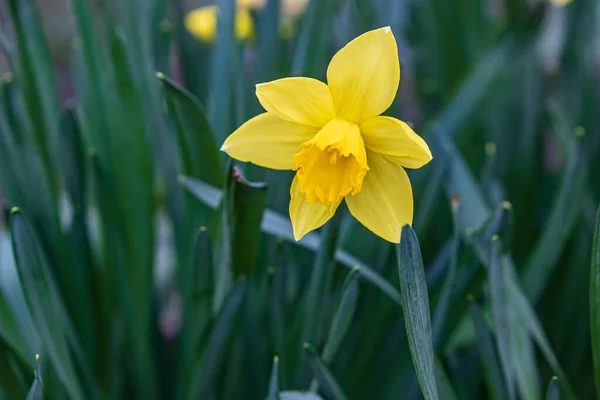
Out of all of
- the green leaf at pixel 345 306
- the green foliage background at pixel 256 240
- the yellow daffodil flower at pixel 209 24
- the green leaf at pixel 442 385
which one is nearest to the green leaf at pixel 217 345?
the green foliage background at pixel 256 240

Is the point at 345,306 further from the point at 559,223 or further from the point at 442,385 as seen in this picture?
the point at 559,223

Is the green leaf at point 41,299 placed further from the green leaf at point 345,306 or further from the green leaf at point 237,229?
the green leaf at point 345,306

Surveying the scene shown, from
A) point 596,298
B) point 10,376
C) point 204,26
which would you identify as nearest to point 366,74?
point 596,298

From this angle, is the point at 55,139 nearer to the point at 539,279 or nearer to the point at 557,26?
the point at 539,279

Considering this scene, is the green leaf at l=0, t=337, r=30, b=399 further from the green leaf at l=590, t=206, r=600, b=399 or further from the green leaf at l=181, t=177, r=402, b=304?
the green leaf at l=590, t=206, r=600, b=399

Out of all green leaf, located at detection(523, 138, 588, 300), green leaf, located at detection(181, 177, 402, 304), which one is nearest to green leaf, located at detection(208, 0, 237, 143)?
green leaf, located at detection(181, 177, 402, 304)

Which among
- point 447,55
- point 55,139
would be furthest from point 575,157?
point 55,139
